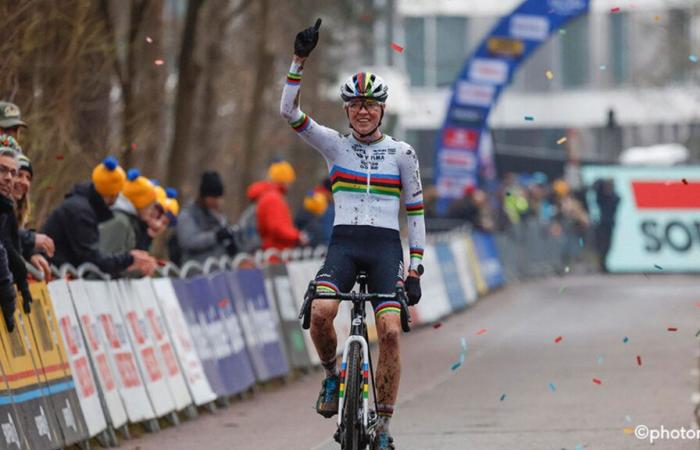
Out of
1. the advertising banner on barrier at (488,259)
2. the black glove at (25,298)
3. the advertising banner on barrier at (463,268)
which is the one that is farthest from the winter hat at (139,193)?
the advertising banner on barrier at (488,259)

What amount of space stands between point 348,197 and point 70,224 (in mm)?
3343

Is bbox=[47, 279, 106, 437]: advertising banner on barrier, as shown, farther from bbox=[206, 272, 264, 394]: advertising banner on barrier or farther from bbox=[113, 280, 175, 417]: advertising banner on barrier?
bbox=[206, 272, 264, 394]: advertising banner on barrier

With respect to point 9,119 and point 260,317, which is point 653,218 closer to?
point 260,317

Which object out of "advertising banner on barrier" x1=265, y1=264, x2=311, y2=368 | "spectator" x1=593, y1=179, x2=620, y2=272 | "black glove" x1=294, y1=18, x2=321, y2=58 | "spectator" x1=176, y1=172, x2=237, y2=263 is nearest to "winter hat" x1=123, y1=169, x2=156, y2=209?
"spectator" x1=176, y1=172, x2=237, y2=263

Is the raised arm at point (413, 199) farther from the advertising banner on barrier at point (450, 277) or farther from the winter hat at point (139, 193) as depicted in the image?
the advertising banner on barrier at point (450, 277)

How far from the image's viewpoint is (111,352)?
13.5 metres

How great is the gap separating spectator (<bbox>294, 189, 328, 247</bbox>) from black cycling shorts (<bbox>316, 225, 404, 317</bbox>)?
13472 mm

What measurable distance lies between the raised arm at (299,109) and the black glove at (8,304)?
6.32 ft

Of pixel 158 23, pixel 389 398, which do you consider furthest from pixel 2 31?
pixel 158 23

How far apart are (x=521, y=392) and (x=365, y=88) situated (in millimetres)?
5727

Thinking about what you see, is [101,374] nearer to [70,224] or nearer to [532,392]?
[70,224]

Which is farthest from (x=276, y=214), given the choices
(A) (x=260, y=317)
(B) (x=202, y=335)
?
(B) (x=202, y=335)

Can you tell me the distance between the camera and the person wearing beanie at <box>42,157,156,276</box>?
1386 cm

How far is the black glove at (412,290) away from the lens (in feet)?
36.1
